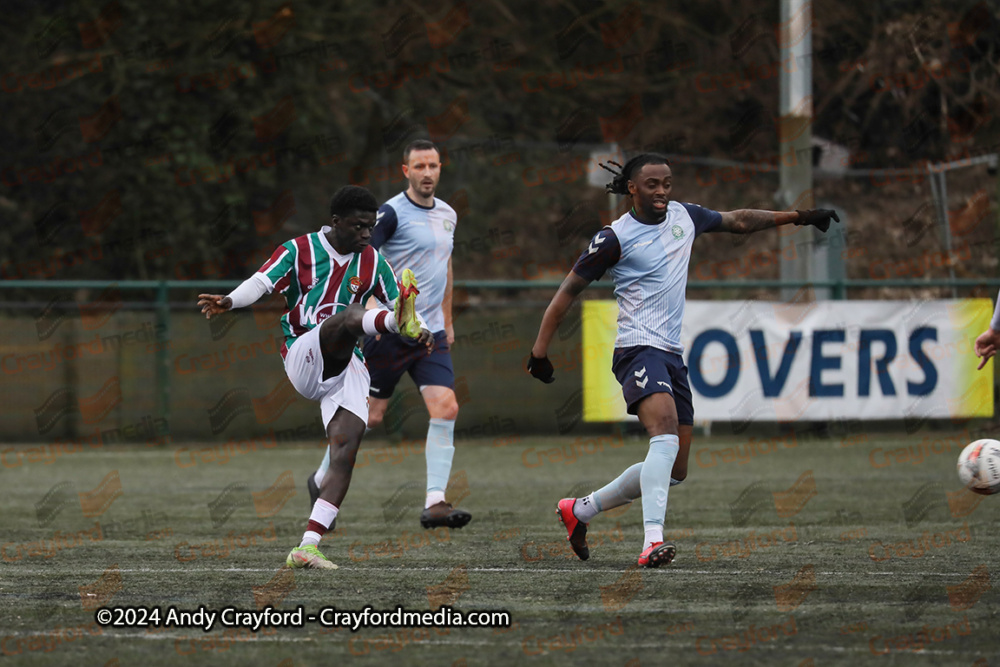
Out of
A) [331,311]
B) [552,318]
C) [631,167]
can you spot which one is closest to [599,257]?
[552,318]

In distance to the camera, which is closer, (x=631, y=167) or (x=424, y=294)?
(x=631, y=167)

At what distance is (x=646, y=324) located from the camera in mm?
7172

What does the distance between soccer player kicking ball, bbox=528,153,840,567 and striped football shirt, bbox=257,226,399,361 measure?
1.03m

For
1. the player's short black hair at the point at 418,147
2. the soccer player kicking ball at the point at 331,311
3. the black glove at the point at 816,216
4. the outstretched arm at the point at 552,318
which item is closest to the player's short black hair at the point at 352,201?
the soccer player kicking ball at the point at 331,311

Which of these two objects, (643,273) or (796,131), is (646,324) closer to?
(643,273)

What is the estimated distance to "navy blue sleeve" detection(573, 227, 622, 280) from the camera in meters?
7.08

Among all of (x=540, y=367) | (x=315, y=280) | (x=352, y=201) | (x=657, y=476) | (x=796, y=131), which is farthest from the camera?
(x=796, y=131)

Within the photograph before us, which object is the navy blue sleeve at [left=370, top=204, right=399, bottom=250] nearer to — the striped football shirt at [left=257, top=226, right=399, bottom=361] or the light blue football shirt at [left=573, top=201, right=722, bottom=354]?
the striped football shirt at [left=257, top=226, right=399, bottom=361]

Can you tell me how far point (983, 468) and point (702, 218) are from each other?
1.81 meters

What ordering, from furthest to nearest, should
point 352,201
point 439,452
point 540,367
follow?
point 439,452 → point 352,201 → point 540,367

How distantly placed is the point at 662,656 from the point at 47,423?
41.0 ft

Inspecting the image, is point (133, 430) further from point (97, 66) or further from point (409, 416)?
point (97, 66)

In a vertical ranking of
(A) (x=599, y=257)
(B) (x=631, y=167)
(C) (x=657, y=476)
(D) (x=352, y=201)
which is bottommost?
(C) (x=657, y=476)

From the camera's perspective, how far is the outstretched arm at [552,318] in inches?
277
